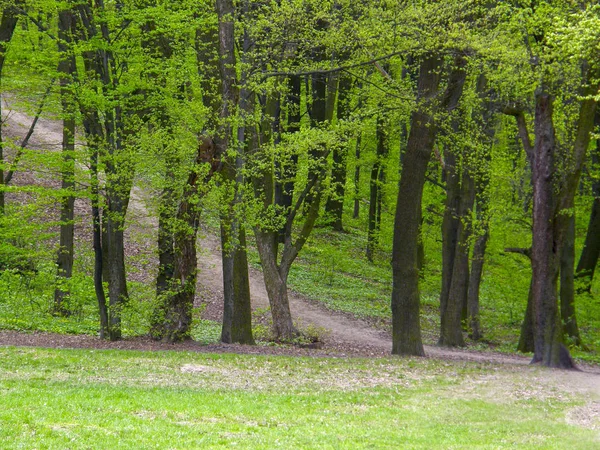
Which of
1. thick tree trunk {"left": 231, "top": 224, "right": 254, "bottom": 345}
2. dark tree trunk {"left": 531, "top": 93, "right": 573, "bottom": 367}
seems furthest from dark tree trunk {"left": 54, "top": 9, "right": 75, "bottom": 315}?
dark tree trunk {"left": 531, "top": 93, "right": 573, "bottom": 367}

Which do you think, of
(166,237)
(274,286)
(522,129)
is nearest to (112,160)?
(166,237)

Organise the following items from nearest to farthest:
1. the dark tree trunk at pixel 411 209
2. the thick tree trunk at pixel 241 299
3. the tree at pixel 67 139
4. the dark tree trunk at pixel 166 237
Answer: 1. the tree at pixel 67 139
2. the dark tree trunk at pixel 166 237
3. the dark tree trunk at pixel 411 209
4. the thick tree trunk at pixel 241 299

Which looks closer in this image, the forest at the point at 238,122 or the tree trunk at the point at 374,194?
the forest at the point at 238,122

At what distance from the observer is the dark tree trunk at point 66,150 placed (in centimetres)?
1543

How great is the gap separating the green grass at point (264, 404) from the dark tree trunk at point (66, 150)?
427cm

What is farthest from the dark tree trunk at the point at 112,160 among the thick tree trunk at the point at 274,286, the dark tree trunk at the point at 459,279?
the dark tree trunk at the point at 459,279

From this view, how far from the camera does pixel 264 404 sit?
1009 centimetres

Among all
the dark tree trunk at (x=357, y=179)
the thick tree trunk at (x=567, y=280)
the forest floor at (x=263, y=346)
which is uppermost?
the dark tree trunk at (x=357, y=179)

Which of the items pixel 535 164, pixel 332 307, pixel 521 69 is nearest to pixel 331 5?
pixel 521 69

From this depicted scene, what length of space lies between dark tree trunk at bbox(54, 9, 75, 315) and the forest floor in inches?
34.2

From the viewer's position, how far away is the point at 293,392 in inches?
442

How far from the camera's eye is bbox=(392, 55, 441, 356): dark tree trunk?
1666 cm

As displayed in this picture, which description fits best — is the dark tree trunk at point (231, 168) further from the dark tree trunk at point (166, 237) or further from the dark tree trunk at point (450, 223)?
the dark tree trunk at point (450, 223)

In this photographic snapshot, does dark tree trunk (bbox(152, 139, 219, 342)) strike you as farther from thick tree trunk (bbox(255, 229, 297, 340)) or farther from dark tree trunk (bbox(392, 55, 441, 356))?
dark tree trunk (bbox(392, 55, 441, 356))
